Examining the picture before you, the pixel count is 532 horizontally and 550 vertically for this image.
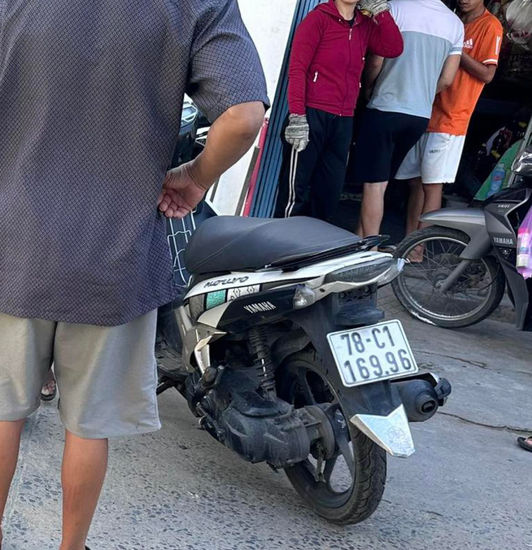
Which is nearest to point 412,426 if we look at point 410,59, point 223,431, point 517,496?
point 517,496

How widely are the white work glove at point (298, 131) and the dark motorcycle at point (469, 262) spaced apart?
89cm

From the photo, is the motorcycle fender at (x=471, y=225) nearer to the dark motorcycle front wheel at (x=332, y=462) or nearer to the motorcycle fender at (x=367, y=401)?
the dark motorcycle front wheel at (x=332, y=462)

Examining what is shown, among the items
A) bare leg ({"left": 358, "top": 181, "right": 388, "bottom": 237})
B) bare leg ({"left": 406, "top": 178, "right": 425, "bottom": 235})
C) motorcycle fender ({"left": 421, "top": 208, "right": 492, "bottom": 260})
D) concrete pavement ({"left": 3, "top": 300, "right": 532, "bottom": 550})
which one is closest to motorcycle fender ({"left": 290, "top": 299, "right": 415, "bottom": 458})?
concrete pavement ({"left": 3, "top": 300, "right": 532, "bottom": 550})

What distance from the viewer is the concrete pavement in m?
2.82

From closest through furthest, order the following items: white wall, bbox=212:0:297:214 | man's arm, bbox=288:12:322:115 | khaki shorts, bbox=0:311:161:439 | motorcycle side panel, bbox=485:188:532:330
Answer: khaki shorts, bbox=0:311:161:439 < motorcycle side panel, bbox=485:188:532:330 < man's arm, bbox=288:12:322:115 < white wall, bbox=212:0:297:214

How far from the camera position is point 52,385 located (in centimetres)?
352

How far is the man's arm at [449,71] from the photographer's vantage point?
600 centimetres

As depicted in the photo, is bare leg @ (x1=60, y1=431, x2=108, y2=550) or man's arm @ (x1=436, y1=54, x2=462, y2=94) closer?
bare leg @ (x1=60, y1=431, x2=108, y2=550)

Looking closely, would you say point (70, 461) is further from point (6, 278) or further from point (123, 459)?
point (123, 459)

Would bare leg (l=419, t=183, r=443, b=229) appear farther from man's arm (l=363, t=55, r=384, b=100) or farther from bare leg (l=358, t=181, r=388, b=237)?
man's arm (l=363, t=55, r=384, b=100)

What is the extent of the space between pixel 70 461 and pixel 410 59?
4.29 meters

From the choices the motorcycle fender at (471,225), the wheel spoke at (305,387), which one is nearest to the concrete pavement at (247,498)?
the wheel spoke at (305,387)

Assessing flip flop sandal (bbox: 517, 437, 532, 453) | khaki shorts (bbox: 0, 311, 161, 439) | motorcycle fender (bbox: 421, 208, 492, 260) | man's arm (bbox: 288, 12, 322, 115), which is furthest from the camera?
man's arm (bbox: 288, 12, 322, 115)

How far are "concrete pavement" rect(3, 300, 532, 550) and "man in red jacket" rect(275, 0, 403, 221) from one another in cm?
211
